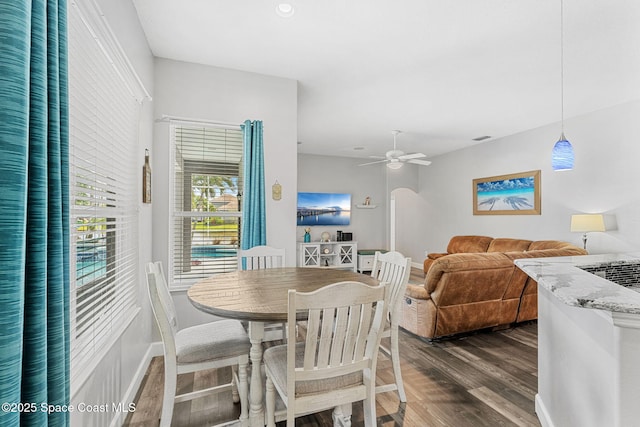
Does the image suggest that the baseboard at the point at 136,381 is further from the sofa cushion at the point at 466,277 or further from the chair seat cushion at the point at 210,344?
the sofa cushion at the point at 466,277

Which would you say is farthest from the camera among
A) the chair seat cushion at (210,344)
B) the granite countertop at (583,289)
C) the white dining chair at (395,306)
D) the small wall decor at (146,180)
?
the small wall decor at (146,180)

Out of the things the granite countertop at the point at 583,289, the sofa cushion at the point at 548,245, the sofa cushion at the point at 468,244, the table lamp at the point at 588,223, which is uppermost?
the table lamp at the point at 588,223

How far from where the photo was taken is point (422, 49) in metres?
2.80

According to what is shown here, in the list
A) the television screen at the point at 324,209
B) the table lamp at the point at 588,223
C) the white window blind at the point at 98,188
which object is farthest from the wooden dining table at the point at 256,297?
the television screen at the point at 324,209

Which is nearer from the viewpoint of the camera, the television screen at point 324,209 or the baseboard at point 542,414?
the baseboard at point 542,414

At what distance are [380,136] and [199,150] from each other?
3.63 metres

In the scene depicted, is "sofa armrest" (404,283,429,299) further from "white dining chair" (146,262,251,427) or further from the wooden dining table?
"white dining chair" (146,262,251,427)

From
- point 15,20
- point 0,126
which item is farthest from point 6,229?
point 15,20

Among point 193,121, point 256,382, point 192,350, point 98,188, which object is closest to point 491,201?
point 193,121

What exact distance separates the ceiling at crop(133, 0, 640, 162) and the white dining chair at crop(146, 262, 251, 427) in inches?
76.2

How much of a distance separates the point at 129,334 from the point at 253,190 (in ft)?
5.06

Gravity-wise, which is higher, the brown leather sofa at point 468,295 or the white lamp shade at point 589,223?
the white lamp shade at point 589,223

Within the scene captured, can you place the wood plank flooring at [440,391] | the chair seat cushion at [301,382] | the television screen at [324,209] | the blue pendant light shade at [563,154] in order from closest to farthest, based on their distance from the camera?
the chair seat cushion at [301,382] → the wood plank flooring at [440,391] → the blue pendant light shade at [563,154] → the television screen at [324,209]

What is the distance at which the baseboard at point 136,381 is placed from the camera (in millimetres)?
1878
